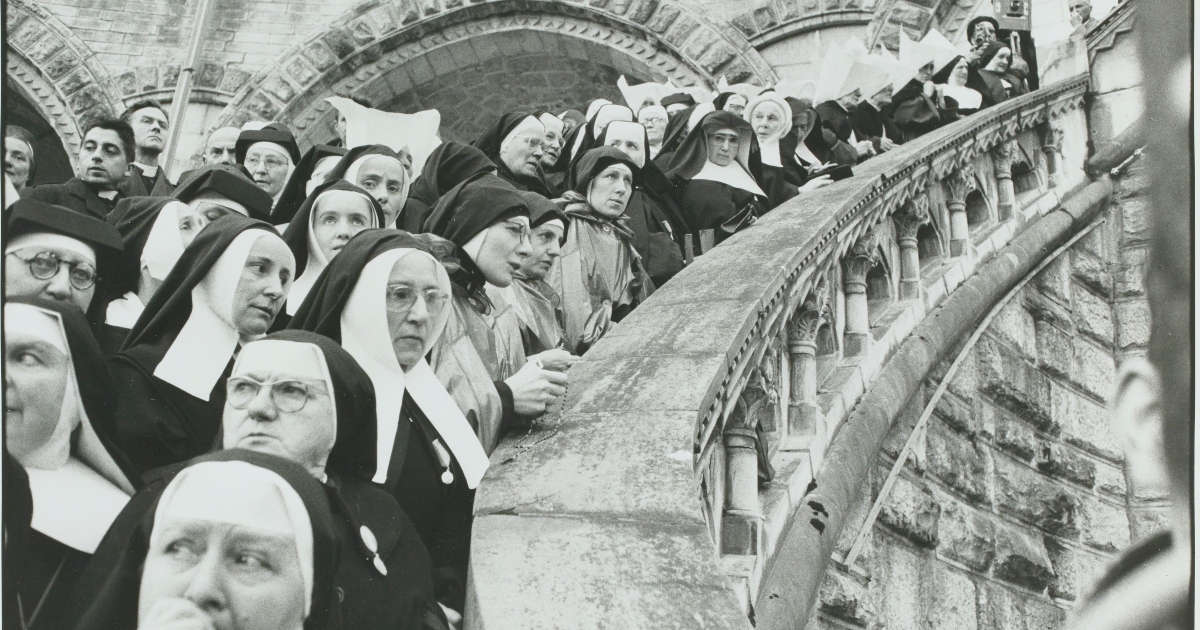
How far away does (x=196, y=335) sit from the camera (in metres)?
3.30

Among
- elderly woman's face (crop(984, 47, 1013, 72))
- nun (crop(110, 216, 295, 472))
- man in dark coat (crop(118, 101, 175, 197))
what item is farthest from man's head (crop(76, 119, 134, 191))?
elderly woman's face (crop(984, 47, 1013, 72))

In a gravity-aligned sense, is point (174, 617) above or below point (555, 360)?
below

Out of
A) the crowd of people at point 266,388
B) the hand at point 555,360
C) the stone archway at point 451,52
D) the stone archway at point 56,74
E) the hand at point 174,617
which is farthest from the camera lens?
the stone archway at point 56,74

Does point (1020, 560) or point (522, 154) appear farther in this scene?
point (1020, 560)

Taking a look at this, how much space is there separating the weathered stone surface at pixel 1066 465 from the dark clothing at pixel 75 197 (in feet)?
15.5

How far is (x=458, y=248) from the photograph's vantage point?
4.21 metres

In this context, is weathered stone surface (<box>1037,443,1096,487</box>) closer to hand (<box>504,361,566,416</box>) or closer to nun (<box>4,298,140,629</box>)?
hand (<box>504,361,566,416</box>)

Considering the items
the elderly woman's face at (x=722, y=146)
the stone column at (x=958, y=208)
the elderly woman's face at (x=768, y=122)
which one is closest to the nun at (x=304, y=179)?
the elderly woman's face at (x=722, y=146)

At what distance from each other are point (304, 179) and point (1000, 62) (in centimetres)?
619

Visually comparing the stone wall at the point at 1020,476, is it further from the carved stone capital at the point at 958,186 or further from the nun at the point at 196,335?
the nun at the point at 196,335

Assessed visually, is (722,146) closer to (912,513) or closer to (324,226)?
(912,513)

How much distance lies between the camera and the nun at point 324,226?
4.50 metres

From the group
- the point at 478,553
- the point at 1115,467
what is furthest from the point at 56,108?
the point at 478,553

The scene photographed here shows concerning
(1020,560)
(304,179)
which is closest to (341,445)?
(304,179)
